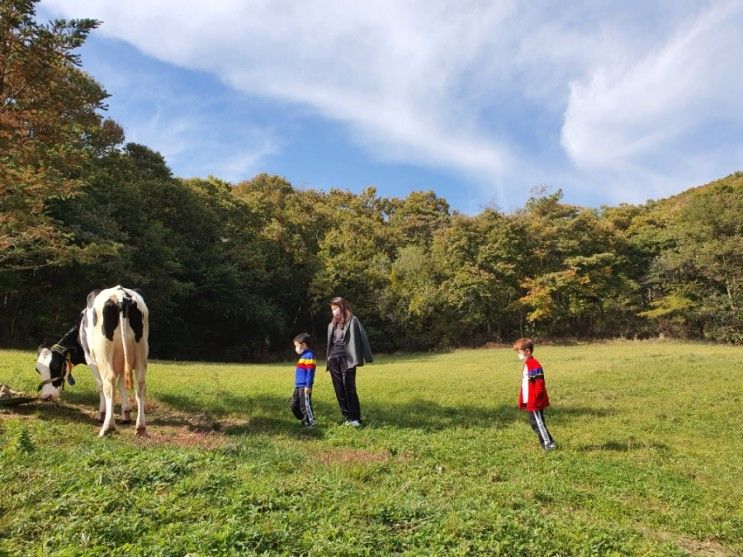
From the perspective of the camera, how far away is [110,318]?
345 inches

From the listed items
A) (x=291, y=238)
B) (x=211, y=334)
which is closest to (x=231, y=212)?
(x=291, y=238)

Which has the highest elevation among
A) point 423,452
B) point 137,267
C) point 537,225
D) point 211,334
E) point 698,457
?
point 537,225

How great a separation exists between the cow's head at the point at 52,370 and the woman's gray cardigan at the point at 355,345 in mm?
5058

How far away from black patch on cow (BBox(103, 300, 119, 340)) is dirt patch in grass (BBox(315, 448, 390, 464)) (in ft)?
13.8

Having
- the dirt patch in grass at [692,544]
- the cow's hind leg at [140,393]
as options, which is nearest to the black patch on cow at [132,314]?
the cow's hind leg at [140,393]

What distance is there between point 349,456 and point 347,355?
2.67m

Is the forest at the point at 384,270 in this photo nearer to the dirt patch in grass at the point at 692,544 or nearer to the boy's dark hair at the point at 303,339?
the boy's dark hair at the point at 303,339

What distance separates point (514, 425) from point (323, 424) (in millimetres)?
3778

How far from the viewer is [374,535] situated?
4301 mm

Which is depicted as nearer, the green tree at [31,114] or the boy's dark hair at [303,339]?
the green tree at [31,114]

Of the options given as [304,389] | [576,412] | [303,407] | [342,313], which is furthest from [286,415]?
[576,412]

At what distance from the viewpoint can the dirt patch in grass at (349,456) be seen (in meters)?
6.78

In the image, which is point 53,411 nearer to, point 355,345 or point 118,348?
point 118,348

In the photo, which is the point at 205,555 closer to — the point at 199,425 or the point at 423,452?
the point at 423,452
